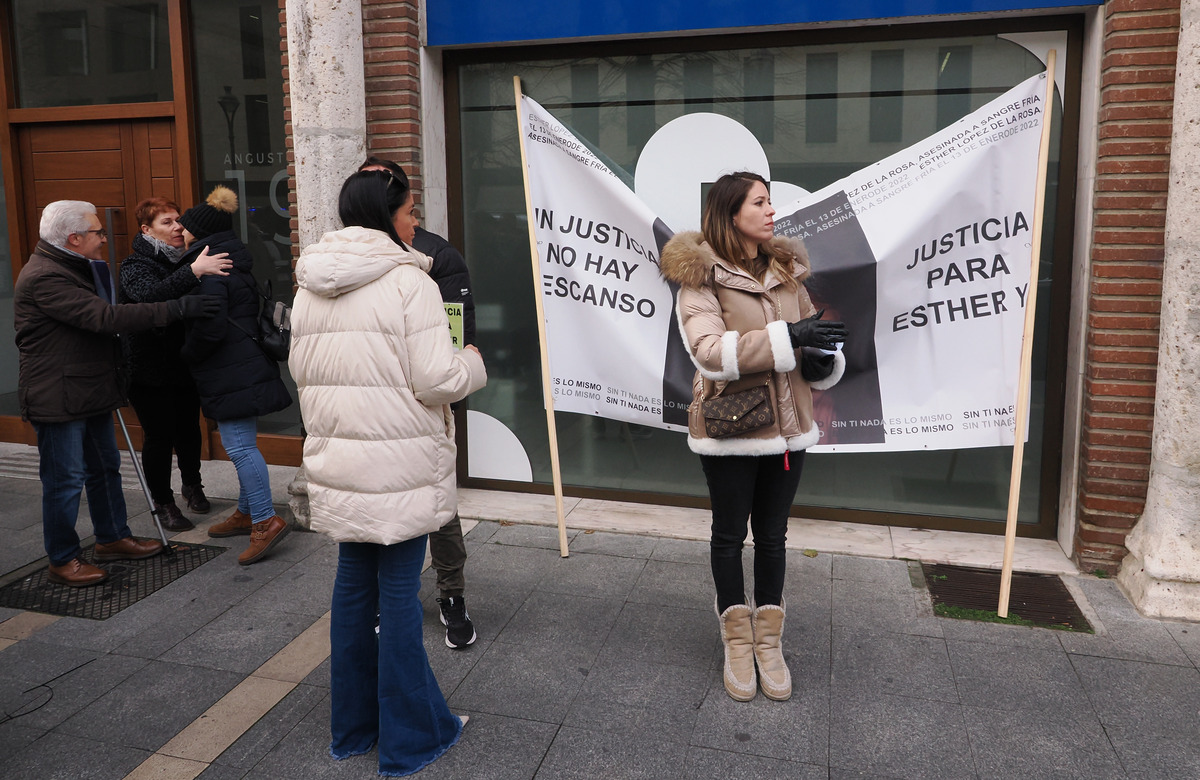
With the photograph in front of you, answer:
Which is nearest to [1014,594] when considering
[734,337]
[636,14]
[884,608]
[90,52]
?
[884,608]

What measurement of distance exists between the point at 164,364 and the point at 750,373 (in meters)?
3.79

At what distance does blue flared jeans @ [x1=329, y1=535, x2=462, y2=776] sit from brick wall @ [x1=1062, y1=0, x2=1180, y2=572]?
3530mm

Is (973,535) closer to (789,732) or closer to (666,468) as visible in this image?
(666,468)

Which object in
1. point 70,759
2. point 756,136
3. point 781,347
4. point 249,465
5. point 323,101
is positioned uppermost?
point 323,101

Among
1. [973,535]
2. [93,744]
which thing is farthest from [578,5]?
[93,744]

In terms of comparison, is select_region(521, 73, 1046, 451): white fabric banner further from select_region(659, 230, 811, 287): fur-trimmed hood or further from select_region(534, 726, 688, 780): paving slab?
select_region(534, 726, 688, 780): paving slab

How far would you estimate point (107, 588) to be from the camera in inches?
188

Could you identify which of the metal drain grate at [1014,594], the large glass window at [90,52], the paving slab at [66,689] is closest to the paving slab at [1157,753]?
the metal drain grate at [1014,594]

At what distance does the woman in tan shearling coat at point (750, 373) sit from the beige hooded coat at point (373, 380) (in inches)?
37.8

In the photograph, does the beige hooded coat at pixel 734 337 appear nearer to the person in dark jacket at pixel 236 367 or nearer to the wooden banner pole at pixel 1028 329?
the wooden banner pole at pixel 1028 329

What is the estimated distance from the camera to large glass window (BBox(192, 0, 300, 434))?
6781mm

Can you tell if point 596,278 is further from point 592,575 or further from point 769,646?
point 769,646

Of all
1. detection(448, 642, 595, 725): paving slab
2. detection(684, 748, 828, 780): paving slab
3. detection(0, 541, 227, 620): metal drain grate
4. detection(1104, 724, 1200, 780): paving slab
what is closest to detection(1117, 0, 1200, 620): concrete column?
detection(1104, 724, 1200, 780): paving slab

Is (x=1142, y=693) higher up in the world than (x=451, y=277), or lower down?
lower down
